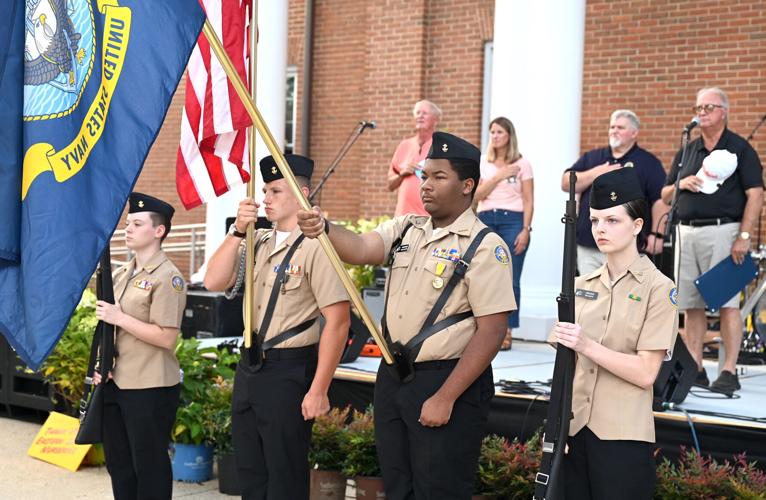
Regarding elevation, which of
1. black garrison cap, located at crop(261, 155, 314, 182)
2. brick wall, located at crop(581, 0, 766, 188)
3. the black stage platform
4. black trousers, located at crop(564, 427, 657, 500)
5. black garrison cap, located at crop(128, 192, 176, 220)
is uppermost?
brick wall, located at crop(581, 0, 766, 188)

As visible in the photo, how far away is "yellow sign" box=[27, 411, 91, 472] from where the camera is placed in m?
6.91

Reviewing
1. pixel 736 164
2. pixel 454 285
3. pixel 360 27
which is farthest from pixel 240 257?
pixel 360 27

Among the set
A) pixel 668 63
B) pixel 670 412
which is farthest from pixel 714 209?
pixel 668 63

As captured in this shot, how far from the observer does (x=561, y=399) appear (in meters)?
3.56

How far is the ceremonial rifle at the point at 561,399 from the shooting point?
137 inches

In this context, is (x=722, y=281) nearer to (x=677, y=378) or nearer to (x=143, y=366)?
(x=677, y=378)

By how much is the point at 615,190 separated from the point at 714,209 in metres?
3.14

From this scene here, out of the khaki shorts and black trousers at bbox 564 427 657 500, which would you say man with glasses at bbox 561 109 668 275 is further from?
black trousers at bbox 564 427 657 500

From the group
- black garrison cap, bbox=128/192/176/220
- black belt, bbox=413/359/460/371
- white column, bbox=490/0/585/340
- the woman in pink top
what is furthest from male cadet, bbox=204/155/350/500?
white column, bbox=490/0/585/340

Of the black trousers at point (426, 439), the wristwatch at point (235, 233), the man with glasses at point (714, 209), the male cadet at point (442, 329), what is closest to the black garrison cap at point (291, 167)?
the wristwatch at point (235, 233)

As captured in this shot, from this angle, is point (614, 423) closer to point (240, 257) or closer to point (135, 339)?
point (240, 257)

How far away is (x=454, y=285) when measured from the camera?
4.02 meters

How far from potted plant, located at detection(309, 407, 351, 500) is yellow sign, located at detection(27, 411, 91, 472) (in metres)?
1.89

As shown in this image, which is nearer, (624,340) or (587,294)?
(624,340)
